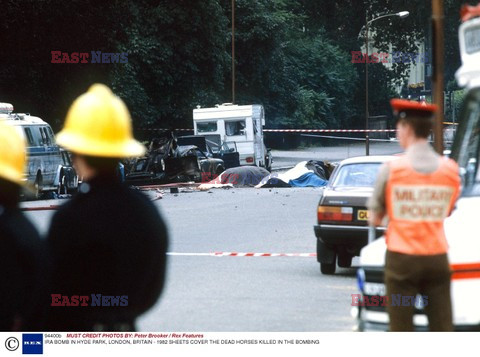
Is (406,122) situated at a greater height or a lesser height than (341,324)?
greater

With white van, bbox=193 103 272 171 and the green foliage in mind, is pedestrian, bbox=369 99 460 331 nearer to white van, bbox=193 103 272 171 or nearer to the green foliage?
the green foliage

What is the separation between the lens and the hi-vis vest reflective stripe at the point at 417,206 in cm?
586

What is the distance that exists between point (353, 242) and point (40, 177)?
19342mm

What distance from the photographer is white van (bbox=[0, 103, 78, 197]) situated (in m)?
31.5

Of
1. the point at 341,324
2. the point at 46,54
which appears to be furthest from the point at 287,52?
the point at 341,324

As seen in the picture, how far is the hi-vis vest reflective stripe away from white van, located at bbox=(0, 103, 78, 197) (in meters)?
25.4

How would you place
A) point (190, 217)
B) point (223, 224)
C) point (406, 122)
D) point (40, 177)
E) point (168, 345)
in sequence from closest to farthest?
point (406, 122) < point (168, 345) < point (223, 224) < point (190, 217) < point (40, 177)

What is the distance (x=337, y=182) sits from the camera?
14.0 meters

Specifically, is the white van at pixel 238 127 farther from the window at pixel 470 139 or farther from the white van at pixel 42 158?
the window at pixel 470 139

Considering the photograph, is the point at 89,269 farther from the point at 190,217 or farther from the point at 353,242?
the point at 190,217

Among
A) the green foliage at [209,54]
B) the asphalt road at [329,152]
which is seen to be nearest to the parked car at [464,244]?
the green foliage at [209,54]

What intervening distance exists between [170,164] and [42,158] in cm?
735

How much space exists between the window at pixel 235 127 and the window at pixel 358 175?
101ft

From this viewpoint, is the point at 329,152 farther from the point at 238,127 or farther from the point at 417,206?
the point at 417,206
